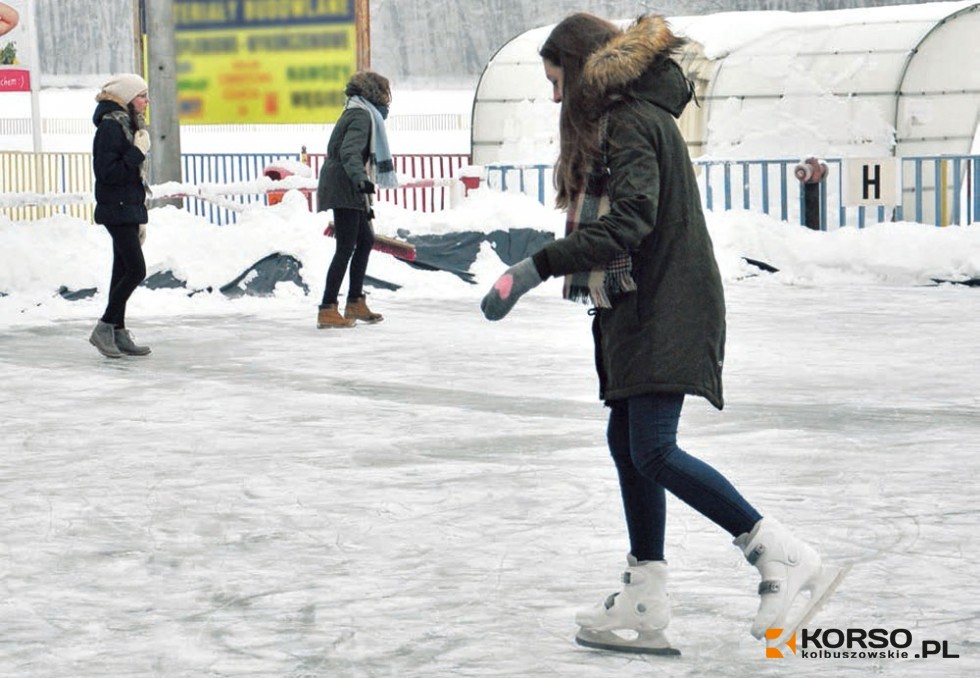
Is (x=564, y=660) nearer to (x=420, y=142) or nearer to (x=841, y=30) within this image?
(x=841, y=30)

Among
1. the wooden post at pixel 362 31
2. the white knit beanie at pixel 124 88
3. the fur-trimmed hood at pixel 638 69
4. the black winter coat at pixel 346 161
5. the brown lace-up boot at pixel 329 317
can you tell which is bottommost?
the brown lace-up boot at pixel 329 317

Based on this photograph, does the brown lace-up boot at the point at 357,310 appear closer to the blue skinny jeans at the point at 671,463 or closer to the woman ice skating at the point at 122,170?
the woman ice skating at the point at 122,170

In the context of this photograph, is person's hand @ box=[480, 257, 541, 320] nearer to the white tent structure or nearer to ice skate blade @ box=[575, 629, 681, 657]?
ice skate blade @ box=[575, 629, 681, 657]

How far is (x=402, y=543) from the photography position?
18.2ft

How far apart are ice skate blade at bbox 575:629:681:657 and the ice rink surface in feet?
0.16

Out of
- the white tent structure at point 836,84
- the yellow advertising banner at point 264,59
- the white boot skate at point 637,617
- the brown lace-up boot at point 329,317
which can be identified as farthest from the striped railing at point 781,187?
the white boot skate at point 637,617

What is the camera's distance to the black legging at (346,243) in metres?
11.3

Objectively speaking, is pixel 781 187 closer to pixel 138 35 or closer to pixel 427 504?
pixel 138 35

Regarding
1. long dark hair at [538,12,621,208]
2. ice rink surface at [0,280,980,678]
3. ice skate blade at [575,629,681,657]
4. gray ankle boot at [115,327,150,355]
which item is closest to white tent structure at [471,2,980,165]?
ice rink surface at [0,280,980,678]

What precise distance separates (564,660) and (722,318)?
35.4 inches

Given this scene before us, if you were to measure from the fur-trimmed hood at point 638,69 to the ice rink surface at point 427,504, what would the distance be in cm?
134

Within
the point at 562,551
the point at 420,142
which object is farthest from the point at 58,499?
the point at 420,142

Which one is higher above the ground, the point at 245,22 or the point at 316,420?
the point at 245,22

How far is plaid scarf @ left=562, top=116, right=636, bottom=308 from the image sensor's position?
13.7ft
